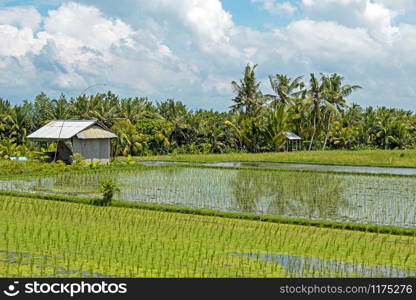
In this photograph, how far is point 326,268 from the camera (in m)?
A: 6.19

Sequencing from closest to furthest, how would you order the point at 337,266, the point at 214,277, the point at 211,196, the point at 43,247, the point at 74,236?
the point at 214,277, the point at 337,266, the point at 43,247, the point at 74,236, the point at 211,196

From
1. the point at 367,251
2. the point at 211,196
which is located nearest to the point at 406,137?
the point at 211,196

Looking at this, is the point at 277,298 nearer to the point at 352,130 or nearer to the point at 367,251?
the point at 367,251

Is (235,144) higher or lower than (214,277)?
higher

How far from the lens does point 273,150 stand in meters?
29.6

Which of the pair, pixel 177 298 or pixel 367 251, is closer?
pixel 177 298

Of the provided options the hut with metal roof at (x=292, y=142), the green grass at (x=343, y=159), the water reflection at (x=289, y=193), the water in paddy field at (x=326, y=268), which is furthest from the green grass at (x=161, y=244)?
the hut with metal roof at (x=292, y=142)

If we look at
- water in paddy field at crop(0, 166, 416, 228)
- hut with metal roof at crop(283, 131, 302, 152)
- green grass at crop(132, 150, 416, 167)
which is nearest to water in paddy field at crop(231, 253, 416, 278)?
water in paddy field at crop(0, 166, 416, 228)

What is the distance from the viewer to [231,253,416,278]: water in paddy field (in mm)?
5922

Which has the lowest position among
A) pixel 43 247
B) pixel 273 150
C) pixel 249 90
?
pixel 43 247

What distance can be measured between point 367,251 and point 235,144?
24.0 metres

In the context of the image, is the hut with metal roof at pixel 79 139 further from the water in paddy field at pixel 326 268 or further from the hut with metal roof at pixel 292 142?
the water in paddy field at pixel 326 268

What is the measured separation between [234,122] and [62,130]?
42.0ft

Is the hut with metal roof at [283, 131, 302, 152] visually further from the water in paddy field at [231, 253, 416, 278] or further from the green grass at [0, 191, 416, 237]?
the water in paddy field at [231, 253, 416, 278]
